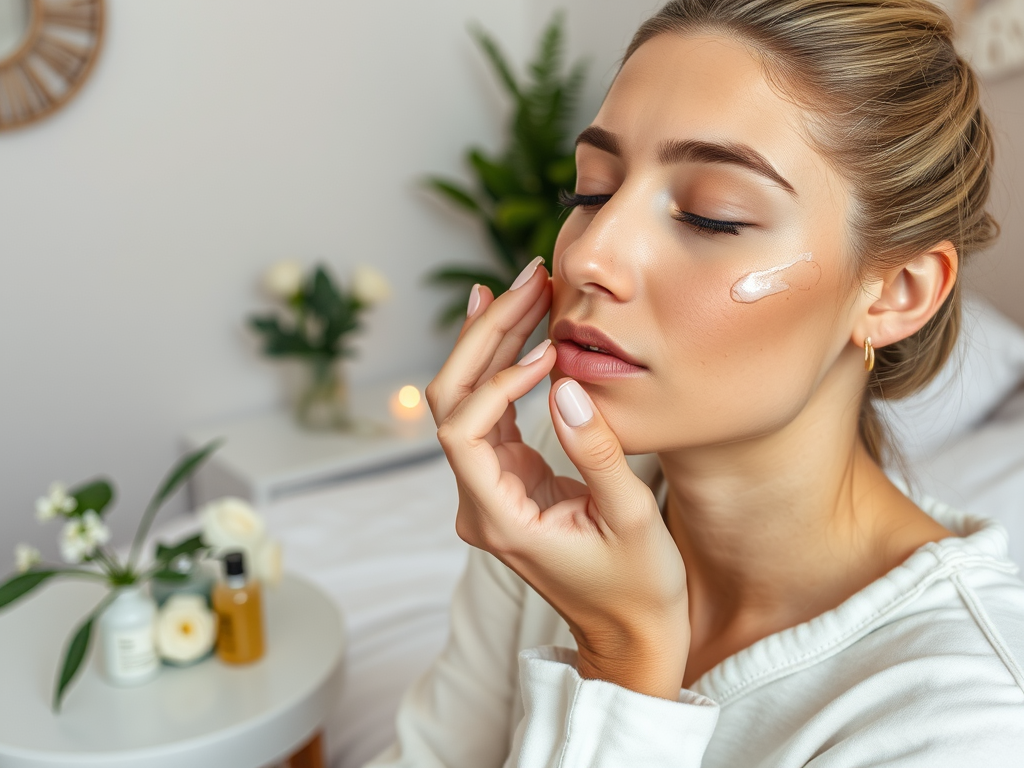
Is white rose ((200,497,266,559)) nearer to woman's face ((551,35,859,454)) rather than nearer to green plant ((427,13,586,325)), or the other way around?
woman's face ((551,35,859,454))

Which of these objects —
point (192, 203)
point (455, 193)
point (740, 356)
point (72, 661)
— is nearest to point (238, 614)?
point (72, 661)

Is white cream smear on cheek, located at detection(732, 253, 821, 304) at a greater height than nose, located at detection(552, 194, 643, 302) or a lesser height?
lesser

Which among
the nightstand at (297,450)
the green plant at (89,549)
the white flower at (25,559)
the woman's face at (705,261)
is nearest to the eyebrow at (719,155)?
the woman's face at (705,261)

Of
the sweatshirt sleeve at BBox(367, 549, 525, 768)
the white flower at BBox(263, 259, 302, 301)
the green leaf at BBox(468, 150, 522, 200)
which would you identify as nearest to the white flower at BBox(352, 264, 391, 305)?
the white flower at BBox(263, 259, 302, 301)

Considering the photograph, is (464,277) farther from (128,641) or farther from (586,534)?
(586,534)

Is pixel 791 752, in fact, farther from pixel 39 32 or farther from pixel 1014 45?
pixel 39 32

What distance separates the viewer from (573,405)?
2.27ft

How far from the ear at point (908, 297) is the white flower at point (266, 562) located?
89cm

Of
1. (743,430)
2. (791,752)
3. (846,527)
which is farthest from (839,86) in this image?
(791,752)

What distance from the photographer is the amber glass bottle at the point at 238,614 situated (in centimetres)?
127

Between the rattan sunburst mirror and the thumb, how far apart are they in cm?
210

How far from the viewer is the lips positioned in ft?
2.44

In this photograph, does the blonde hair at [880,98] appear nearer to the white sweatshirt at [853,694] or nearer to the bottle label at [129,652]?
the white sweatshirt at [853,694]

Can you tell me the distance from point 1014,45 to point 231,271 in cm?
199
